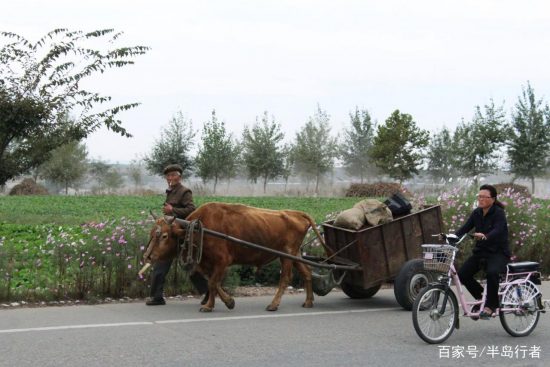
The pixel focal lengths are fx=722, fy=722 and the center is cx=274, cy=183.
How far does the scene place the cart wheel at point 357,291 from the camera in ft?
35.9

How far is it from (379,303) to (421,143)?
4622cm

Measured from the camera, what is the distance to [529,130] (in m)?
48.2

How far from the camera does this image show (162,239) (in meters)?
→ 9.56

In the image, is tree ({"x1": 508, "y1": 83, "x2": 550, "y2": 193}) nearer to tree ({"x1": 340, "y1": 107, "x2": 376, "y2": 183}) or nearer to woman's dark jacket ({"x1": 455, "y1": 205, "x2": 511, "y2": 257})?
tree ({"x1": 340, "y1": 107, "x2": 376, "y2": 183})

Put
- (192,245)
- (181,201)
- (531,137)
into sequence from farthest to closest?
(531,137)
(181,201)
(192,245)

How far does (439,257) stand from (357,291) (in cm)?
317

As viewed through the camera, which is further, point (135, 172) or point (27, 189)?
point (135, 172)

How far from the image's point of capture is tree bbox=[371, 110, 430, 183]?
5488 centimetres

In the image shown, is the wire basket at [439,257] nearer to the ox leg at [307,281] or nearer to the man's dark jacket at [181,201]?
the ox leg at [307,281]

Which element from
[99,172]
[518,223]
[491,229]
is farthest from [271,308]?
[99,172]

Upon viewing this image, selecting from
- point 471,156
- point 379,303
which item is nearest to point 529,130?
point 471,156

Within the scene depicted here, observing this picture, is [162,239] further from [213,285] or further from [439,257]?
[439,257]

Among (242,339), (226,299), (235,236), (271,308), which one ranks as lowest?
(242,339)

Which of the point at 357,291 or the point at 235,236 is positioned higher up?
the point at 235,236
